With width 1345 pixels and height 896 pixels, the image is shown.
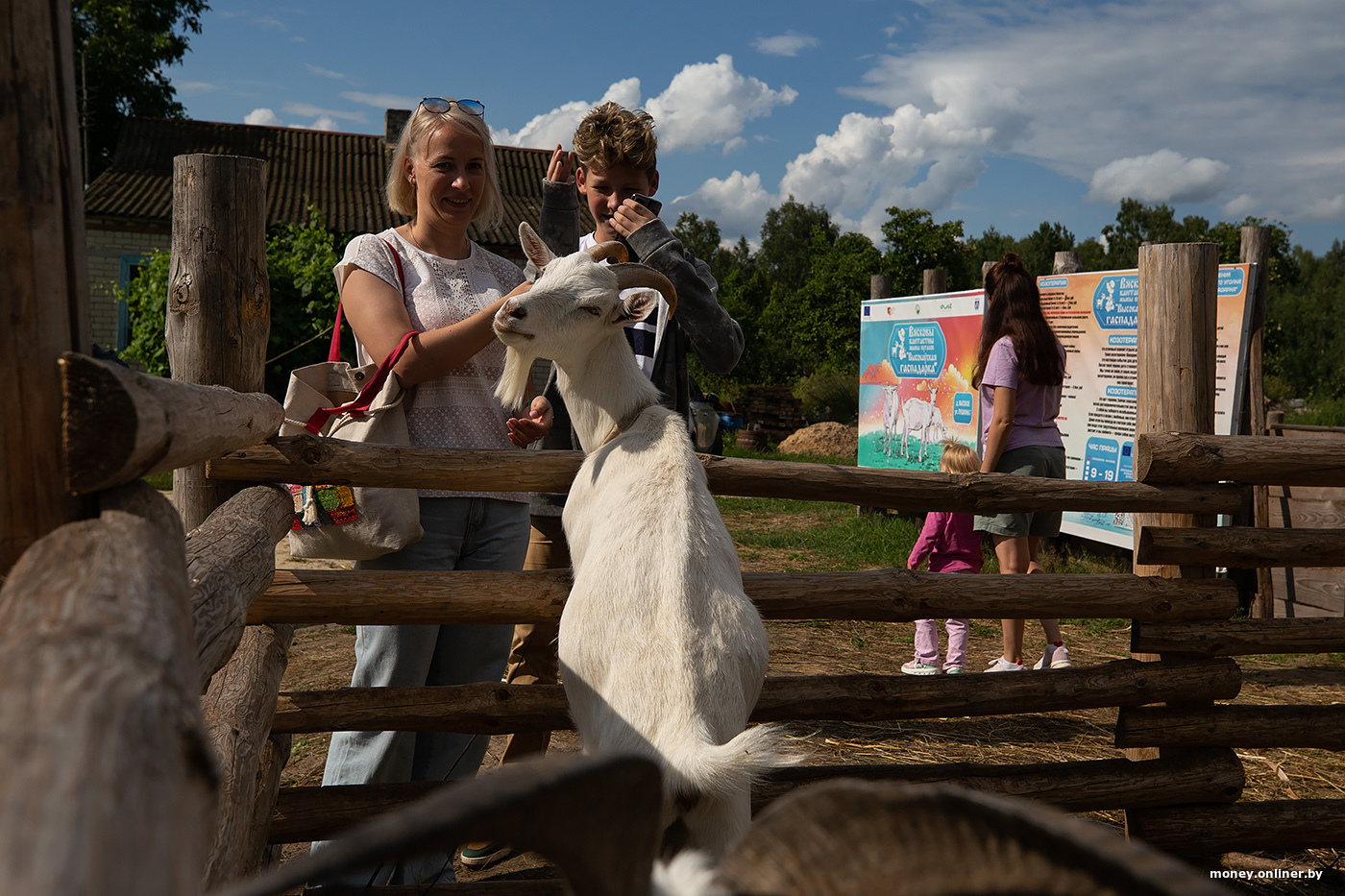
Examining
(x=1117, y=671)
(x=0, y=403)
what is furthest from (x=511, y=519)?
(x=1117, y=671)

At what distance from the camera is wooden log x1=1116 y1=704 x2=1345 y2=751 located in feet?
11.6

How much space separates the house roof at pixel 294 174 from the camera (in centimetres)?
1780

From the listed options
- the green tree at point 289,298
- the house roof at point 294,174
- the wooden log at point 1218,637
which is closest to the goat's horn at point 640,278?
the wooden log at point 1218,637

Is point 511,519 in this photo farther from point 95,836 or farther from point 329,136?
point 329,136

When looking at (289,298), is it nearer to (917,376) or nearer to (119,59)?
(917,376)

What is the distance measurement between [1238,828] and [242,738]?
367 centimetres

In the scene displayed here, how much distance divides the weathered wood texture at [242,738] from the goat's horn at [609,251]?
5.38 feet

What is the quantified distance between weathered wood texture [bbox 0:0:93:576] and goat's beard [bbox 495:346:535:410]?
1.60m

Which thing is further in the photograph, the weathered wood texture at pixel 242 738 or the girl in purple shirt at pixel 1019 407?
the girl in purple shirt at pixel 1019 407

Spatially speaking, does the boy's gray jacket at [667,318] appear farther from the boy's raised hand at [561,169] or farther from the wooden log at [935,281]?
the wooden log at [935,281]

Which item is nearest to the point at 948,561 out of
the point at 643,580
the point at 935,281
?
the point at 643,580

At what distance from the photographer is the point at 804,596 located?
3338 mm

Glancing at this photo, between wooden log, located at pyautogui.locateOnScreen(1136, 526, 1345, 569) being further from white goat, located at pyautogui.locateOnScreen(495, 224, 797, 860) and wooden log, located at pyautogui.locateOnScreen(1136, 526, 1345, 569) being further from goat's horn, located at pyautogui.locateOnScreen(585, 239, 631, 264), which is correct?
goat's horn, located at pyautogui.locateOnScreen(585, 239, 631, 264)

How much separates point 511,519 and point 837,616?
1.31m
